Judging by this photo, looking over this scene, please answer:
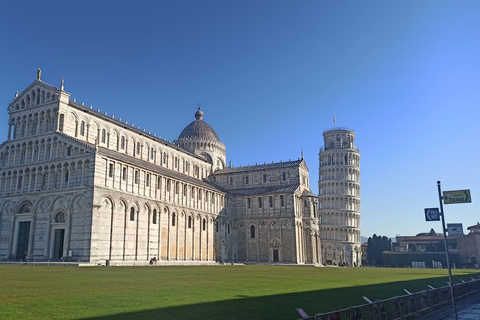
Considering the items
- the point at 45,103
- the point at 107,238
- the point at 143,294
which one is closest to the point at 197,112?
the point at 45,103

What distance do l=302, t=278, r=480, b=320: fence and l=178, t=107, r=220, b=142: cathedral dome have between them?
223 ft

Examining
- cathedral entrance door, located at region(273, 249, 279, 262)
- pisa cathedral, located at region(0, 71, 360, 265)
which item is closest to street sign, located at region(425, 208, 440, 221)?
pisa cathedral, located at region(0, 71, 360, 265)

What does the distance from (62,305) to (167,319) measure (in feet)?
13.3

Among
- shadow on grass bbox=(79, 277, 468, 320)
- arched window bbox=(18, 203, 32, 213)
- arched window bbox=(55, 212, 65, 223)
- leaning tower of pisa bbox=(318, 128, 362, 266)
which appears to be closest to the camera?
shadow on grass bbox=(79, 277, 468, 320)

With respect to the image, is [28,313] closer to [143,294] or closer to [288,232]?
[143,294]

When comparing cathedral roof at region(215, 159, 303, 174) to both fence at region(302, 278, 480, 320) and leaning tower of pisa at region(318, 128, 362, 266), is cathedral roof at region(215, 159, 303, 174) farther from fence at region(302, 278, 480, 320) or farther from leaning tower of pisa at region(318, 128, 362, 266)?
fence at region(302, 278, 480, 320)

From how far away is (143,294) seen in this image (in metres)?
16.3

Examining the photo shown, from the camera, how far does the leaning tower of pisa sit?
97.4 m

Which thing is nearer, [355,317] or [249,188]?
[355,317]

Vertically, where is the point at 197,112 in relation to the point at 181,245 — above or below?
above

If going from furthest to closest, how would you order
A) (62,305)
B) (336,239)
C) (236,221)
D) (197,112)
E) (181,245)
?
1. (336,239)
2. (197,112)
3. (236,221)
4. (181,245)
5. (62,305)

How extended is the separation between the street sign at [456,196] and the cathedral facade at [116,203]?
122 feet

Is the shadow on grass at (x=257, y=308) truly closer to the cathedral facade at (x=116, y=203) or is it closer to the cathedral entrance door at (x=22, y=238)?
the cathedral facade at (x=116, y=203)

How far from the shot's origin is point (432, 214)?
15477mm
